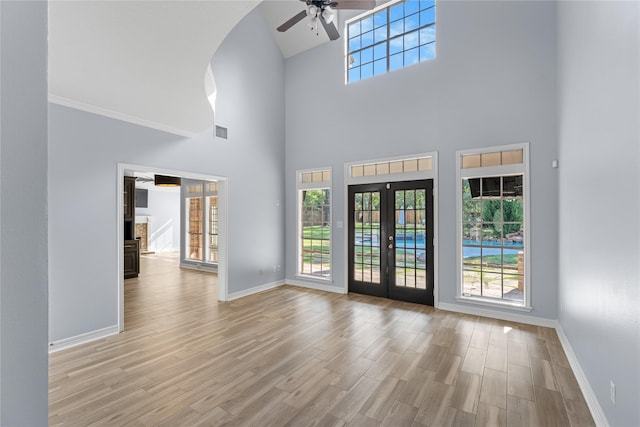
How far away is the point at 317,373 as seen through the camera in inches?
114

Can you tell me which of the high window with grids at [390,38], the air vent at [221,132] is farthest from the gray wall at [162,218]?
the high window with grids at [390,38]

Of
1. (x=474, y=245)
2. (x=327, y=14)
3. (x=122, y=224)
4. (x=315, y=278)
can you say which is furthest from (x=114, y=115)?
(x=474, y=245)

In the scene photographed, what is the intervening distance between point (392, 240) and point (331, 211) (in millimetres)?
1368

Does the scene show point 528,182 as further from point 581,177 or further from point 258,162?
point 258,162

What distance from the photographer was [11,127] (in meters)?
0.76

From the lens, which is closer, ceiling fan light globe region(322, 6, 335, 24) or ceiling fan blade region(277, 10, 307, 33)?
ceiling fan light globe region(322, 6, 335, 24)

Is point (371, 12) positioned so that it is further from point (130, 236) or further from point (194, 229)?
point (130, 236)

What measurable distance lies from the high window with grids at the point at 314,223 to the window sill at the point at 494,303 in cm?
253

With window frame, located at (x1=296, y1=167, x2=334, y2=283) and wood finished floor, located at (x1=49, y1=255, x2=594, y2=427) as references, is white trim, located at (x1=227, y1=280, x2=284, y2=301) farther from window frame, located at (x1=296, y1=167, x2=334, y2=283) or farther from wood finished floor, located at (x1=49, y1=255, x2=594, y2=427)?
wood finished floor, located at (x1=49, y1=255, x2=594, y2=427)

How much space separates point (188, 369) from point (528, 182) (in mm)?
4828

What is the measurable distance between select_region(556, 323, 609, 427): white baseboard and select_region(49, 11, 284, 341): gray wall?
4791 millimetres

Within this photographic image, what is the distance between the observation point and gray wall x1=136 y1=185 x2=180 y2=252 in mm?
13766

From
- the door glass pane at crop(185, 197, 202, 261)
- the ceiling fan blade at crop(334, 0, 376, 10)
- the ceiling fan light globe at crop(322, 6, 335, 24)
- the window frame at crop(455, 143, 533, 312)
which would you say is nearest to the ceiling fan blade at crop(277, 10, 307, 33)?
the ceiling fan light globe at crop(322, 6, 335, 24)

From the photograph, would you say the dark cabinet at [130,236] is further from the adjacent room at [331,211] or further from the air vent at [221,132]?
the air vent at [221,132]
